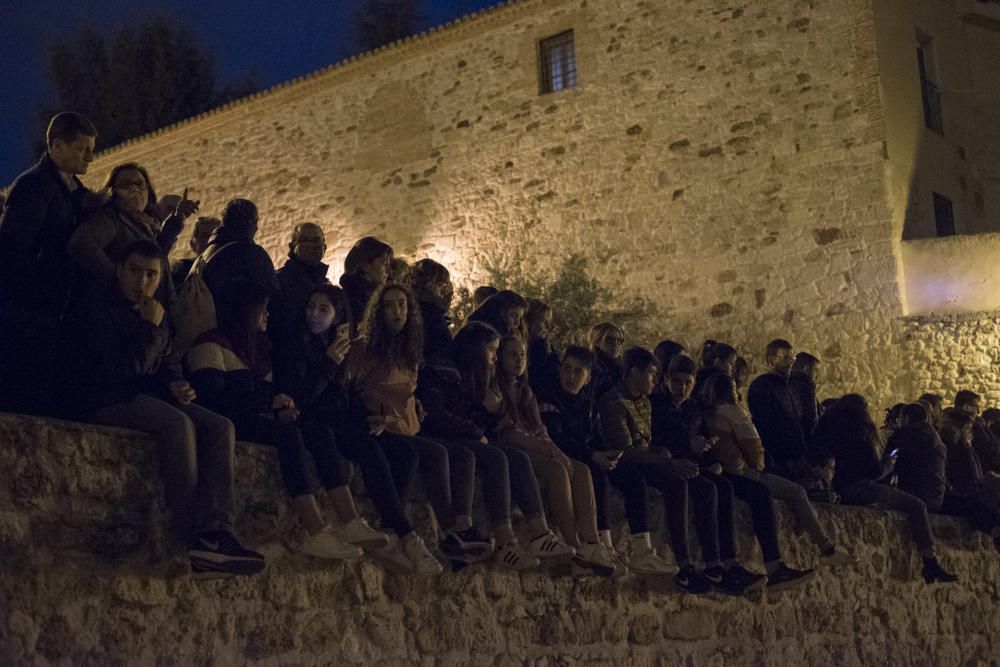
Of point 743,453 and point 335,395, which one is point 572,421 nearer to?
point 743,453

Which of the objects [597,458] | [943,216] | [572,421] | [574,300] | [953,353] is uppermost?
[943,216]

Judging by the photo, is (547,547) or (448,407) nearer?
(547,547)

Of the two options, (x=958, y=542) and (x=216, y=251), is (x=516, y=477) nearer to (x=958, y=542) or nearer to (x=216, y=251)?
(x=216, y=251)

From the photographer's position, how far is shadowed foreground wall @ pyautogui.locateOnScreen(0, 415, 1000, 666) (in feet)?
13.0

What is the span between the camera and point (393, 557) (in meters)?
4.93


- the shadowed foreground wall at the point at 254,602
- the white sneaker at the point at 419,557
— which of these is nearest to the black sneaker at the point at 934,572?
the shadowed foreground wall at the point at 254,602

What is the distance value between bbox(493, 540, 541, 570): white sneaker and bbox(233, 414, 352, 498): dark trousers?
36.0 inches

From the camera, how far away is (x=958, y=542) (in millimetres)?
9234

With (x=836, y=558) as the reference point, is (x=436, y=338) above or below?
above

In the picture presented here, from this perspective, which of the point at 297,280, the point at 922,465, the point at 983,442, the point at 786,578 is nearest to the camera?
the point at 297,280

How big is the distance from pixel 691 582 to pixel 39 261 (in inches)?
141

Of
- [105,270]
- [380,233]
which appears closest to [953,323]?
[380,233]

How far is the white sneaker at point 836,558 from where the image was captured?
7770 millimetres

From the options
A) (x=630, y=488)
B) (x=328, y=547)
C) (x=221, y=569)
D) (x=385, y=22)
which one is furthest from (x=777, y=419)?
(x=385, y=22)
